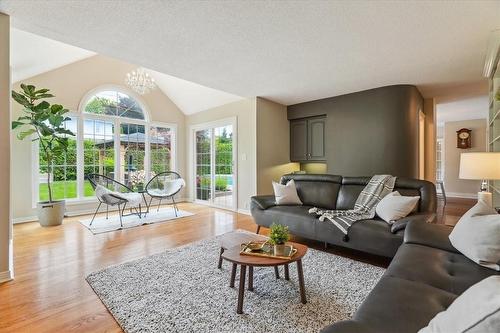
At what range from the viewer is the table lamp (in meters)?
2.30

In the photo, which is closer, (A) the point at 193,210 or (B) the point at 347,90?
(B) the point at 347,90

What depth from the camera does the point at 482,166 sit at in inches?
92.4

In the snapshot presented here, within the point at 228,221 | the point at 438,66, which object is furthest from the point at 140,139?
the point at 438,66

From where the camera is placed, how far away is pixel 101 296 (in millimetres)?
1971

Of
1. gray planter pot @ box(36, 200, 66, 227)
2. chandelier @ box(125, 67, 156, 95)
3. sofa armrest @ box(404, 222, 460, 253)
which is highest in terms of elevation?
chandelier @ box(125, 67, 156, 95)

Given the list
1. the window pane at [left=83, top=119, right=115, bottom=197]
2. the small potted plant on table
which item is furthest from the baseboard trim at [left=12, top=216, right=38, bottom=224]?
the small potted plant on table

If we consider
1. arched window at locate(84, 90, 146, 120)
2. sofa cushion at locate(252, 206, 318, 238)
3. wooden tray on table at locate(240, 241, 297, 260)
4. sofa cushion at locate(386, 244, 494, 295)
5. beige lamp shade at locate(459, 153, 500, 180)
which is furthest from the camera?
arched window at locate(84, 90, 146, 120)

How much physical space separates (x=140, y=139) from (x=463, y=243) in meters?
6.00

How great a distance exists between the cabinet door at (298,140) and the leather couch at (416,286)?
3.51 m

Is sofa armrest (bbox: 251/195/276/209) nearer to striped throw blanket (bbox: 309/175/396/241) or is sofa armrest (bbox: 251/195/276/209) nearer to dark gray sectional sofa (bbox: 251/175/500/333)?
dark gray sectional sofa (bbox: 251/175/500/333)

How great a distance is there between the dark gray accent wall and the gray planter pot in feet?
16.0

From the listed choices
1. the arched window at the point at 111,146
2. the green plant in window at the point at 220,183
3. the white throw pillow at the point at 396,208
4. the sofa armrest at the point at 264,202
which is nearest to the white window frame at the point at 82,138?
the arched window at the point at 111,146

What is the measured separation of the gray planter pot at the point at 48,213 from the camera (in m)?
4.08

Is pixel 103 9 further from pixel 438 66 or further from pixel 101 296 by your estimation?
pixel 438 66
